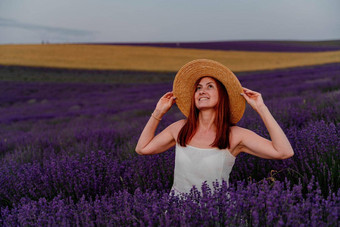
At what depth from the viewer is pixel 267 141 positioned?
156 centimetres

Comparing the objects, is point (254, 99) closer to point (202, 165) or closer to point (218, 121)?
point (218, 121)

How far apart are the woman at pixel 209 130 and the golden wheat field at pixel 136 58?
19.7m

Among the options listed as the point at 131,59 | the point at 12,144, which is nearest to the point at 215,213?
the point at 12,144

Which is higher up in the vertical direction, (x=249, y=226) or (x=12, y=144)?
(x=249, y=226)

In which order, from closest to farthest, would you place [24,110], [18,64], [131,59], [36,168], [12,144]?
[36,168]
[12,144]
[24,110]
[18,64]
[131,59]

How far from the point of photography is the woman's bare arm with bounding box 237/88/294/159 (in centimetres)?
148

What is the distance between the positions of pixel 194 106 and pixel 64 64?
21.0 m

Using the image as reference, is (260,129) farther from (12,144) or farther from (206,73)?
(12,144)

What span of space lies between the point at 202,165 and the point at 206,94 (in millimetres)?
439

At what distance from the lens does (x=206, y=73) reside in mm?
1771

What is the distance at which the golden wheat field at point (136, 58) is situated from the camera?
21359mm

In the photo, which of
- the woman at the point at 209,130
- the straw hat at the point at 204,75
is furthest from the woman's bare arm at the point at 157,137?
the straw hat at the point at 204,75

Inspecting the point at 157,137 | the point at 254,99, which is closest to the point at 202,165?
the point at 157,137

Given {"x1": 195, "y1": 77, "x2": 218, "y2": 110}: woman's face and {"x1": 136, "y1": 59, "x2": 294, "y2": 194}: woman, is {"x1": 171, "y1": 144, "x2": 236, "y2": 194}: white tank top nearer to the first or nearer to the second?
{"x1": 136, "y1": 59, "x2": 294, "y2": 194}: woman
